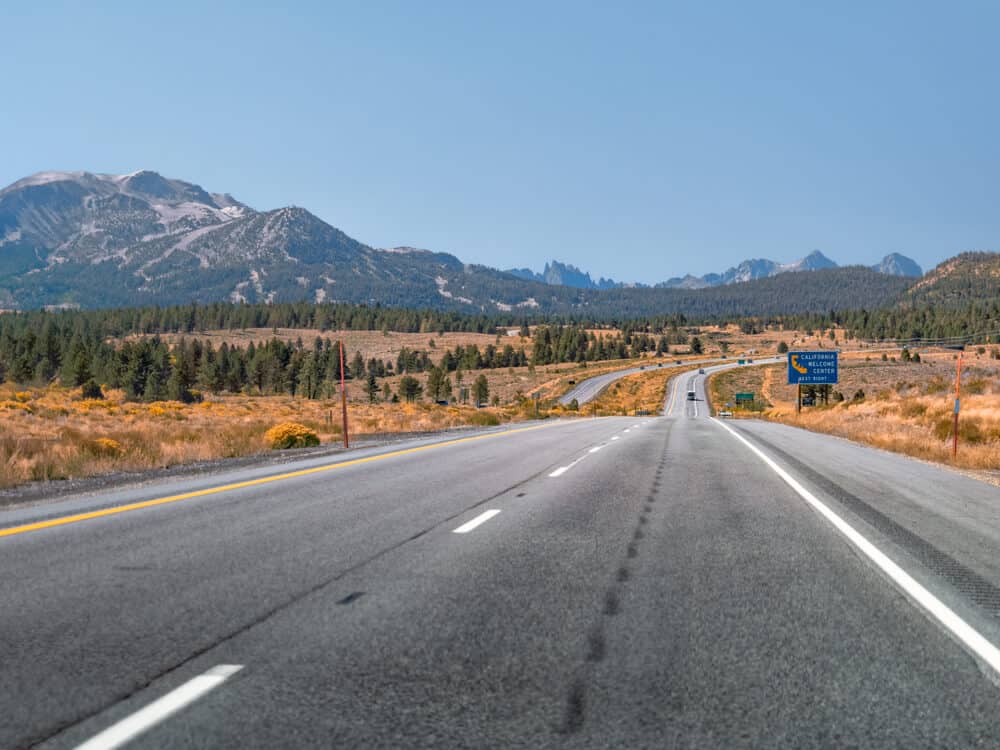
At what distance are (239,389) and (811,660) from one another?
145m

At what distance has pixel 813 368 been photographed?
65312 millimetres

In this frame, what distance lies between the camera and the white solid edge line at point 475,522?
26.5ft

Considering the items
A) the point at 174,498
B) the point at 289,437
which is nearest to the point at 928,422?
the point at 289,437

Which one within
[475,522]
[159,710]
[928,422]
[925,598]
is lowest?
[928,422]

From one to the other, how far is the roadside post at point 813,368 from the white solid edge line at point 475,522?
60.2m

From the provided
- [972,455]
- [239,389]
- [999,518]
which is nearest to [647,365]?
[239,389]

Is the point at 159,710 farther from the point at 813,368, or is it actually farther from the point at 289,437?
the point at 813,368

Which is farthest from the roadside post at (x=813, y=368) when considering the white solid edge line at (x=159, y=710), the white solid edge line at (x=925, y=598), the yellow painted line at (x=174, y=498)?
the white solid edge line at (x=159, y=710)

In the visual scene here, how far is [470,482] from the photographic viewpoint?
41.1ft

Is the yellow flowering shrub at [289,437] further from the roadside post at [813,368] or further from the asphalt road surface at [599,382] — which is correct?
the asphalt road surface at [599,382]

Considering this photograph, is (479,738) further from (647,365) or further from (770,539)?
(647,365)

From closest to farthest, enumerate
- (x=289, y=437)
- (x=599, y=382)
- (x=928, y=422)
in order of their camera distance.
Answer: (x=289, y=437) → (x=928, y=422) → (x=599, y=382)

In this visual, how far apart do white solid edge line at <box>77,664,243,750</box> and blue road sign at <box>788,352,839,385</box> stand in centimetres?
6559

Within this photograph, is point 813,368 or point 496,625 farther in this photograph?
point 813,368
